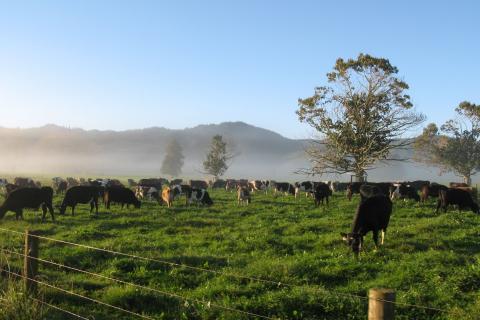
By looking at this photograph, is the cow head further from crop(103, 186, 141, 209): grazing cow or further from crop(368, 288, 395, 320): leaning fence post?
crop(103, 186, 141, 209): grazing cow

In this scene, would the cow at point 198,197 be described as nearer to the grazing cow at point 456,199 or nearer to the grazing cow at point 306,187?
the grazing cow at point 306,187

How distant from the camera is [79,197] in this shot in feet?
85.2

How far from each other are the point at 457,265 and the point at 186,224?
12.1 metres

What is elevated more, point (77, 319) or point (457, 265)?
point (457, 265)

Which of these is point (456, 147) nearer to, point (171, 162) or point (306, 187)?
point (306, 187)

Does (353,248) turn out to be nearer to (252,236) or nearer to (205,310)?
(252,236)

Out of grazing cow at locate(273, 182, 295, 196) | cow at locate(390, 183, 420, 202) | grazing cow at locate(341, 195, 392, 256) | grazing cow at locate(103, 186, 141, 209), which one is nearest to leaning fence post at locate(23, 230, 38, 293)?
grazing cow at locate(341, 195, 392, 256)

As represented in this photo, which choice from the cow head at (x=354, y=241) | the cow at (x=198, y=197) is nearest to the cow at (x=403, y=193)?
the cow at (x=198, y=197)

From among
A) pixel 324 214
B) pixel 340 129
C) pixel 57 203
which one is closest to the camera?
pixel 324 214

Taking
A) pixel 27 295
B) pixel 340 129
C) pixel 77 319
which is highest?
pixel 340 129

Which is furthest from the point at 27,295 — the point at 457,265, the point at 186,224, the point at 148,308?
the point at 186,224

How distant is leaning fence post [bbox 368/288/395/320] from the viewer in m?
4.85

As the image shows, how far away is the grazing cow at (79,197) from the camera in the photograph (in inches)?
1008

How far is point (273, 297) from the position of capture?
33.1 feet
